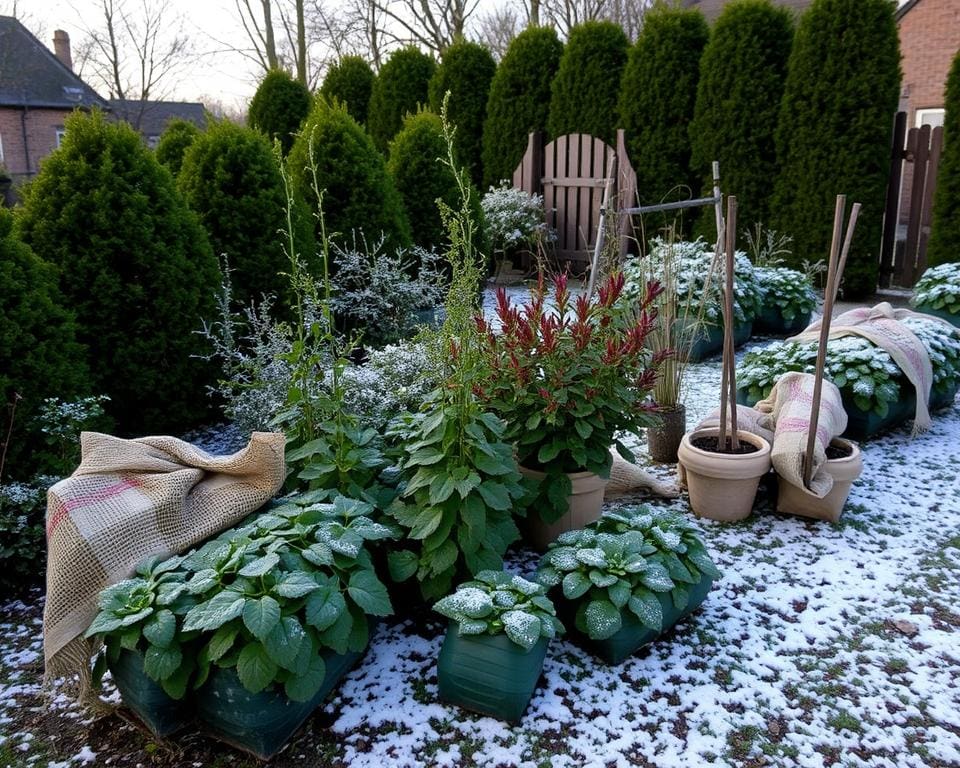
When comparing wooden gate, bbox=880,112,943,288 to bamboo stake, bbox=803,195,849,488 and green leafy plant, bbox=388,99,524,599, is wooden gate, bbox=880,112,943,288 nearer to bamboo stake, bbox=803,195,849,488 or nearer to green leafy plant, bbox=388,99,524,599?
bamboo stake, bbox=803,195,849,488

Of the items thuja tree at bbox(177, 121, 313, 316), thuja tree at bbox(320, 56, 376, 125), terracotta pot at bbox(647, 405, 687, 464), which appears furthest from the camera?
thuja tree at bbox(320, 56, 376, 125)

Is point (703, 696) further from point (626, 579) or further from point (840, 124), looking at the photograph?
point (840, 124)

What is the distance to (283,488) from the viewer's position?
8.09 ft

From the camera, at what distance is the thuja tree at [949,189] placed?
6648 millimetres

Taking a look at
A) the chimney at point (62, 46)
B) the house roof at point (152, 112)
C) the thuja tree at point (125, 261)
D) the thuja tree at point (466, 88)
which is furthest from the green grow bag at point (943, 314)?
the chimney at point (62, 46)

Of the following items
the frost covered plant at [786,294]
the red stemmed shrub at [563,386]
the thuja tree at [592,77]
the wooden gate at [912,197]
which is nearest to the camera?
the red stemmed shrub at [563,386]

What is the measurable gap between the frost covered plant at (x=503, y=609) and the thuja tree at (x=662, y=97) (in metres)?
6.60

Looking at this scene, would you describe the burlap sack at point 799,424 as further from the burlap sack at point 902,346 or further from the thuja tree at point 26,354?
the thuja tree at point 26,354

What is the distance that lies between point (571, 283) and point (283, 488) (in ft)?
20.9

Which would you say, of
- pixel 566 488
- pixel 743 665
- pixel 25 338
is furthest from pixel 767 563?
pixel 25 338

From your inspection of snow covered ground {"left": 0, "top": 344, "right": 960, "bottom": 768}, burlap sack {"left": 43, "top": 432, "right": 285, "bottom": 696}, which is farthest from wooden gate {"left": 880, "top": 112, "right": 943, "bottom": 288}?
burlap sack {"left": 43, "top": 432, "right": 285, "bottom": 696}

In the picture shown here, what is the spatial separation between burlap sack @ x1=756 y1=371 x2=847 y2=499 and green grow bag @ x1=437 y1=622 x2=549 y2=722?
57.3 inches

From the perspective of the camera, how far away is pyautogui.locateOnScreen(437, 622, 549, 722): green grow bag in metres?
1.85

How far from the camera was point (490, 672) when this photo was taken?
1.86m
